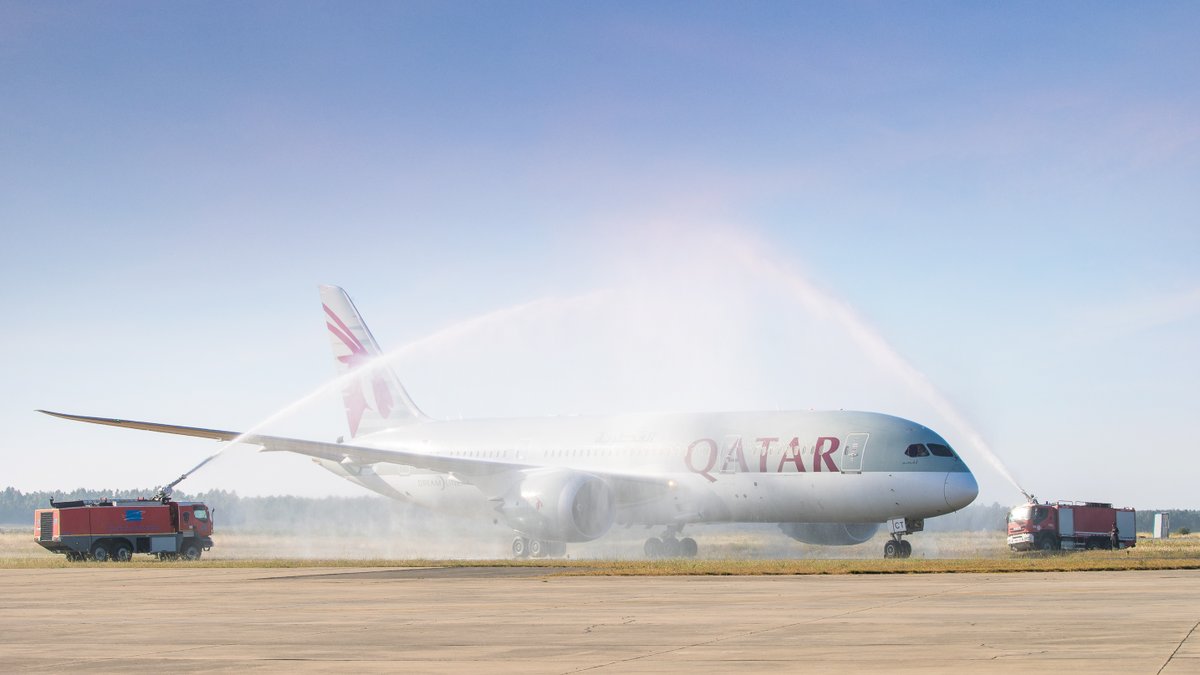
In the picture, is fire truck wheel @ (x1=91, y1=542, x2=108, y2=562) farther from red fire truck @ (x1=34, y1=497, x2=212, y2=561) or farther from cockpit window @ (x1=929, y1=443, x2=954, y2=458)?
cockpit window @ (x1=929, y1=443, x2=954, y2=458)

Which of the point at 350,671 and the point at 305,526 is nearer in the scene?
the point at 350,671

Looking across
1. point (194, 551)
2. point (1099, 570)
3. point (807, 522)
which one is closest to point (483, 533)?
point (194, 551)

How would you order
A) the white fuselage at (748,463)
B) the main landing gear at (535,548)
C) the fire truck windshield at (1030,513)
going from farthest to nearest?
the fire truck windshield at (1030,513), the main landing gear at (535,548), the white fuselage at (748,463)

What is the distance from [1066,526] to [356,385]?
29868mm

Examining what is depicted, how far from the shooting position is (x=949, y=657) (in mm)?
13227

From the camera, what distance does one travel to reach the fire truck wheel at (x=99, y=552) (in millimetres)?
47688

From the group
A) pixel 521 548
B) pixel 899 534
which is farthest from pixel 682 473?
pixel 899 534

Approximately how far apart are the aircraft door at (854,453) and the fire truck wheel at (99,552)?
25745 mm

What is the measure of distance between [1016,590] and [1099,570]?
362 inches

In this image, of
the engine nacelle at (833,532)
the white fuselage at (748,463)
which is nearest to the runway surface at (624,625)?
the white fuselage at (748,463)

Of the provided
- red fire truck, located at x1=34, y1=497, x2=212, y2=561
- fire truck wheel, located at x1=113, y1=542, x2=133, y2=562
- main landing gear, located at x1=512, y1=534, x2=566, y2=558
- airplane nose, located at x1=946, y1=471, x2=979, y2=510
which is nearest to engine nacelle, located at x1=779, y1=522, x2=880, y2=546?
airplane nose, located at x1=946, y1=471, x2=979, y2=510

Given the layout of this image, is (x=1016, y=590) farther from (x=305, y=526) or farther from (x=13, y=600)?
(x=305, y=526)

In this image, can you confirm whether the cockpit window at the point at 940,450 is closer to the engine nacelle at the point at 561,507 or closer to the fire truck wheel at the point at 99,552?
the engine nacelle at the point at 561,507

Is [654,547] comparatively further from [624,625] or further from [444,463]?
[624,625]
